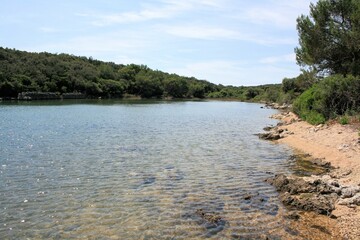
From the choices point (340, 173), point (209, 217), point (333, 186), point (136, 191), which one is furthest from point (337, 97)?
point (209, 217)

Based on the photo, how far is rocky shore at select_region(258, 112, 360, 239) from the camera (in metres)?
10.9

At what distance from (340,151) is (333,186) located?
301 inches

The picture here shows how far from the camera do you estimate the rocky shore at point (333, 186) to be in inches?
428

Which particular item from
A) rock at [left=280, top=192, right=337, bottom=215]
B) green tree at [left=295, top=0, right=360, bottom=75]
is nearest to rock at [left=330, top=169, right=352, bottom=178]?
rock at [left=280, top=192, right=337, bottom=215]

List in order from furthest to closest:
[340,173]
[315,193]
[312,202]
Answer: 1. [340,173]
2. [315,193]
3. [312,202]

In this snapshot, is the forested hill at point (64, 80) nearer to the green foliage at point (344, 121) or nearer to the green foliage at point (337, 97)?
the green foliage at point (337, 97)

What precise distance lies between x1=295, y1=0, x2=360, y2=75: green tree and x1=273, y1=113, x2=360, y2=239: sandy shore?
26.9 ft

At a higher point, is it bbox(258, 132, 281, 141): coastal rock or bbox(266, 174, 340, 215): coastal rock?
bbox(258, 132, 281, 141): coastal rock

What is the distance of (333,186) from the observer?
13617 millimetres

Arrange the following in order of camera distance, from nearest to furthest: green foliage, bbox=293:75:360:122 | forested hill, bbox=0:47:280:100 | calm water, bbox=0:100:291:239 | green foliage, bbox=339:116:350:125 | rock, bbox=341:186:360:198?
1. calm water, bbox=0:100:291:239
2. rock, bbox=341:186:360:198
3. green foliage, bbox=339:116:350:125
4. green foliage, bbox=293:75:360:122
5. forested hill, bbox=0:47:280:100

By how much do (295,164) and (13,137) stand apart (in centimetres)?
2213

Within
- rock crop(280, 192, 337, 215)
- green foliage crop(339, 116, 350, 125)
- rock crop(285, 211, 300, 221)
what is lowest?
rock crop(285, 211, 300, 221)

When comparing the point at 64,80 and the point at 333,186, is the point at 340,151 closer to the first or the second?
the point at 333,186

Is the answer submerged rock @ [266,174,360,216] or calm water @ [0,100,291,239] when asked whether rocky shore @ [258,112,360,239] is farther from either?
calm water @ [0,100,291,239]
